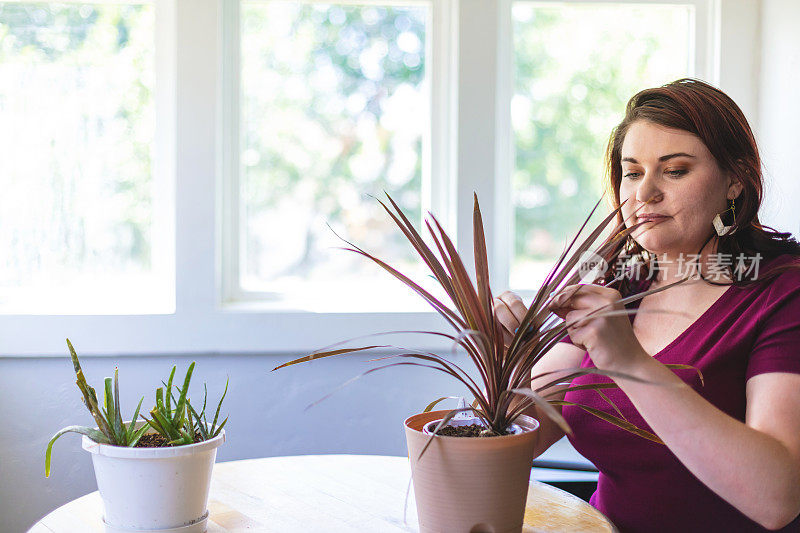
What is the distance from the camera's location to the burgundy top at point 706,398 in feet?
4.45

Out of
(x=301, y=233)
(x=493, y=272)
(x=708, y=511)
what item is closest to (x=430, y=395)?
(x=493, y=272)

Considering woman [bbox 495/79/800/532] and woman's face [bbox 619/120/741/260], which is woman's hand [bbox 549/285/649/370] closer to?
woman [bbox 495/79/800/532]

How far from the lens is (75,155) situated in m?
2.53

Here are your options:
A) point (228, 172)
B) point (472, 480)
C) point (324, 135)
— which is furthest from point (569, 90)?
point (472, 480)

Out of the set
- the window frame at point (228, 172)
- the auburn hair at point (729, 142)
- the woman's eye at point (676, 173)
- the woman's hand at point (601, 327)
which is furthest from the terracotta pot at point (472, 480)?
the window frame at point (228, 172)

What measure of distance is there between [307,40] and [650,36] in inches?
49.3

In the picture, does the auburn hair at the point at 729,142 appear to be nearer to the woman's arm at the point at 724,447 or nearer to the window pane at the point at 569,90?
the woman's arm at the point at 724,447

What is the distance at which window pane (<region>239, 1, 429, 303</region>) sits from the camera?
2588 mm

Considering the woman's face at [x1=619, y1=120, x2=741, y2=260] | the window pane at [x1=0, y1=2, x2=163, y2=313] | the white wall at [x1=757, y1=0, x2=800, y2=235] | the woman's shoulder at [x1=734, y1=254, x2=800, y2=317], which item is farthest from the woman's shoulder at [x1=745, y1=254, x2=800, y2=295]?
the window pane at [x1=0, y1=2, x2=163, y2=313]

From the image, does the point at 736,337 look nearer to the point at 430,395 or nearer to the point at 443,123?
the point at 430,395

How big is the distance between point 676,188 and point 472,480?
0.77 meters

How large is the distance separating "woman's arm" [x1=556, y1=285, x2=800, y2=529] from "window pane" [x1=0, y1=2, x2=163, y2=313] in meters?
1.80

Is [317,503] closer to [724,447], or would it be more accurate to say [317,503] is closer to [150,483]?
[150,483]

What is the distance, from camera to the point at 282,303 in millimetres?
2584
